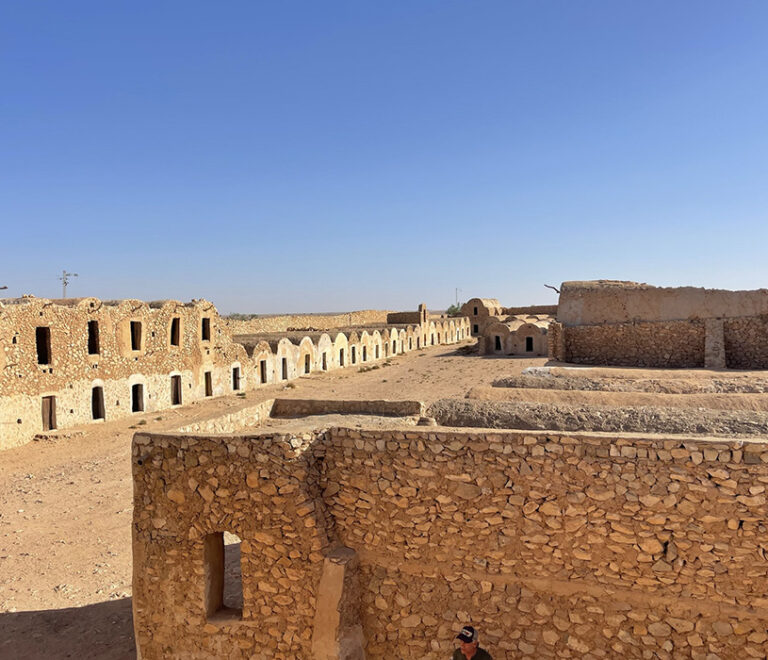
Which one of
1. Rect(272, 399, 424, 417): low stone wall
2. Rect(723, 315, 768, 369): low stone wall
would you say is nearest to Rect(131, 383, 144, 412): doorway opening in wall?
Rect(272, 399, 424, 417): low stone wall

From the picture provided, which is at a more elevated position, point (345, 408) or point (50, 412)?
point (345, 408)

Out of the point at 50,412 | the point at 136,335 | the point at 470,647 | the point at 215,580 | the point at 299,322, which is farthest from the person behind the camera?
the point at 299,322

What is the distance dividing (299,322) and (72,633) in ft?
128

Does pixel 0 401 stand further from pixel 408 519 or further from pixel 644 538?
pixel 644 538

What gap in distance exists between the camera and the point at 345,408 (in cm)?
681

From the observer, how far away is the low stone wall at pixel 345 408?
6.43 meters

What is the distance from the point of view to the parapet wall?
12531 millimetres

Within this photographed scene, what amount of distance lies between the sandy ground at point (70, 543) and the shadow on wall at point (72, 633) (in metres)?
0.01

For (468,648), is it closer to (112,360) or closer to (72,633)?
(72,633)

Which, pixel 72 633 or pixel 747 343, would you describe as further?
pixel 747 343

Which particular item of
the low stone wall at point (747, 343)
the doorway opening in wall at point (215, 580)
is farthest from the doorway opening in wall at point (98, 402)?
the low stone wall at point (747, 343)

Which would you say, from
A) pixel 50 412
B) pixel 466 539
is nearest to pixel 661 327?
pixel 466 539

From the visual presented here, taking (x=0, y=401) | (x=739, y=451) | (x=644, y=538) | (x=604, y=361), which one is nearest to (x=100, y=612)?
(x=644, y=538)

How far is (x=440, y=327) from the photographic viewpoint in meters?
52.0
